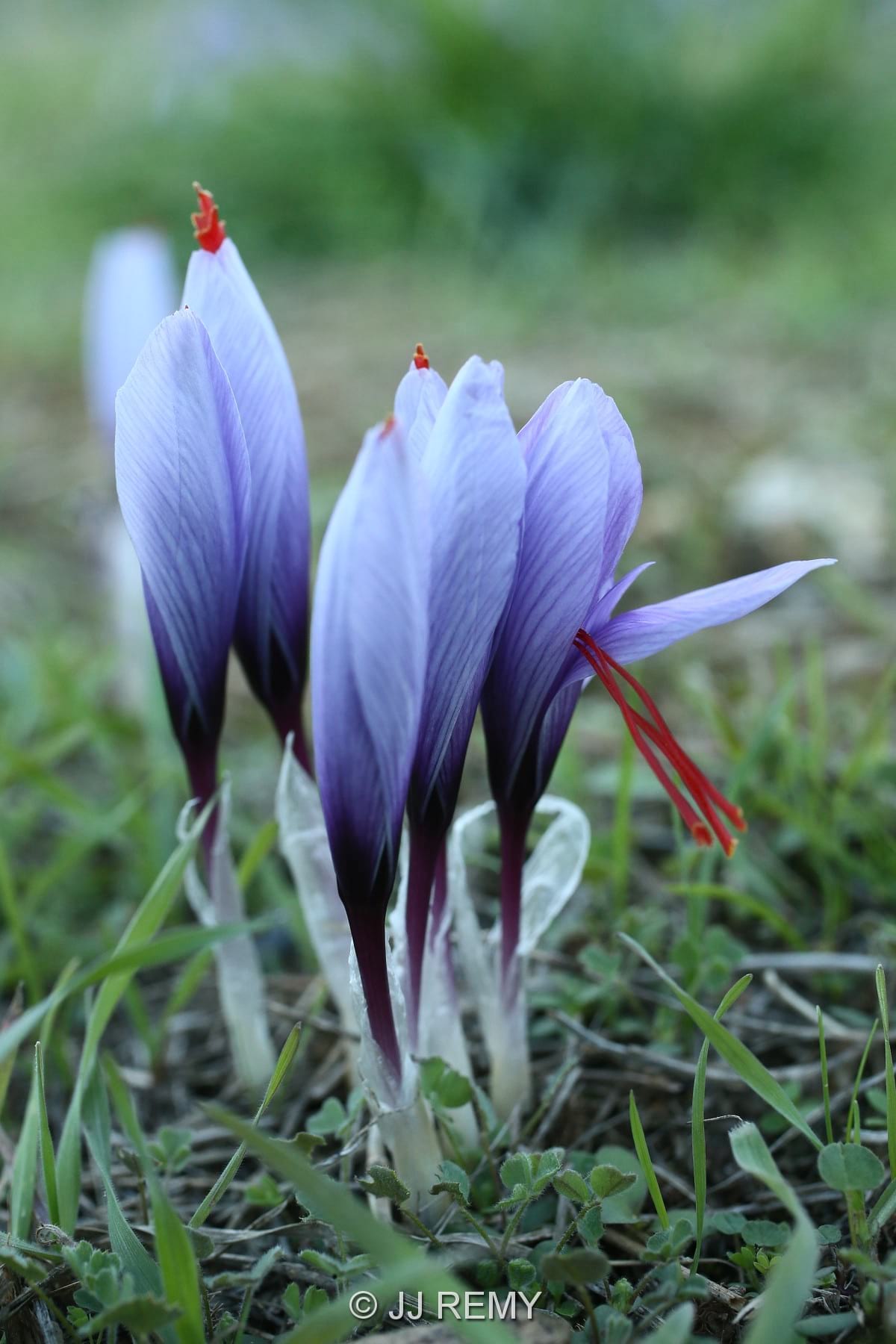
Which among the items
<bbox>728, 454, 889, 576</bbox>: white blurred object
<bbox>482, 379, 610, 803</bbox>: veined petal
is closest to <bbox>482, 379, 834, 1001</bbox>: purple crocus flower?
<bbox>482, 379, 610, 803</bbox>: veined petal

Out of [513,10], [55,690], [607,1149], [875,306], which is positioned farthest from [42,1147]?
[513,10]

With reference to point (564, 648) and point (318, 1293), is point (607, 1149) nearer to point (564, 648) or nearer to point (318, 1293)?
point (318, 1293)

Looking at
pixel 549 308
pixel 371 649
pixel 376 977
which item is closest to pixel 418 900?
pixel 376 977

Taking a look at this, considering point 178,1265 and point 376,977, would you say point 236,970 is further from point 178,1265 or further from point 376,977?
point 178,1265

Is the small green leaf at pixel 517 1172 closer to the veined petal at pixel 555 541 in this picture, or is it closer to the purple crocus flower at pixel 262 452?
the veined petal at pixel 555 541

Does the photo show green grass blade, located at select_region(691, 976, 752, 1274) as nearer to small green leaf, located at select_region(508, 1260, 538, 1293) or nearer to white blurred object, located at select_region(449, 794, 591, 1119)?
small green leaf, located at select_region(508, 1260, 538, 1293)
